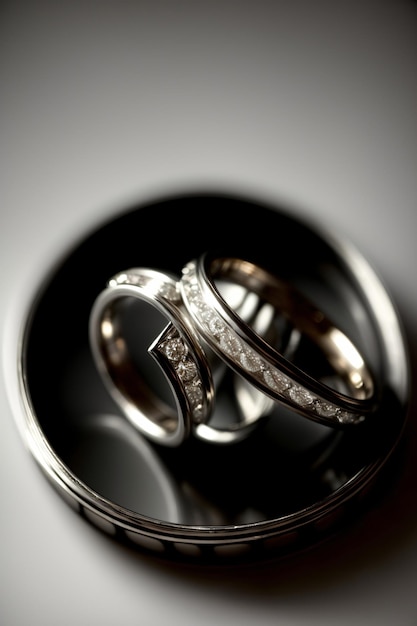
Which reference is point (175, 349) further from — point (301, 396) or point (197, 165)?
point (197, 165)

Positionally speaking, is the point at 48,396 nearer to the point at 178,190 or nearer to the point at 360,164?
the point at 178,190

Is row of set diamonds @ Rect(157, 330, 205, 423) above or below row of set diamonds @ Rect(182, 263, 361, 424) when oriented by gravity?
below

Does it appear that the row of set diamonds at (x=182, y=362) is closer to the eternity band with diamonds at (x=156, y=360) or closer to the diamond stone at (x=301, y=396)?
the eternity band with diamonds at (x=156, y=360)

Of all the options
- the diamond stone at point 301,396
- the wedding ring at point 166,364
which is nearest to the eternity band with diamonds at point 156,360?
the wedding ring at point 166,364

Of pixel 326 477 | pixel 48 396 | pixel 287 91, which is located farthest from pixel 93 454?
pixel 287 91

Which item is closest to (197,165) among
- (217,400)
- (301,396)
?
(217,400)

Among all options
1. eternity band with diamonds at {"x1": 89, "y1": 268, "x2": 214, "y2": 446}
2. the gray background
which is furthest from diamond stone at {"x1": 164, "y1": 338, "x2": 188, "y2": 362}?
the gray background

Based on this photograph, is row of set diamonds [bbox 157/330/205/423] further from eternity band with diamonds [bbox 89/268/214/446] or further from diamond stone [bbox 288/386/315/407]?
diamond stone [bbox 288/386/315/407]
